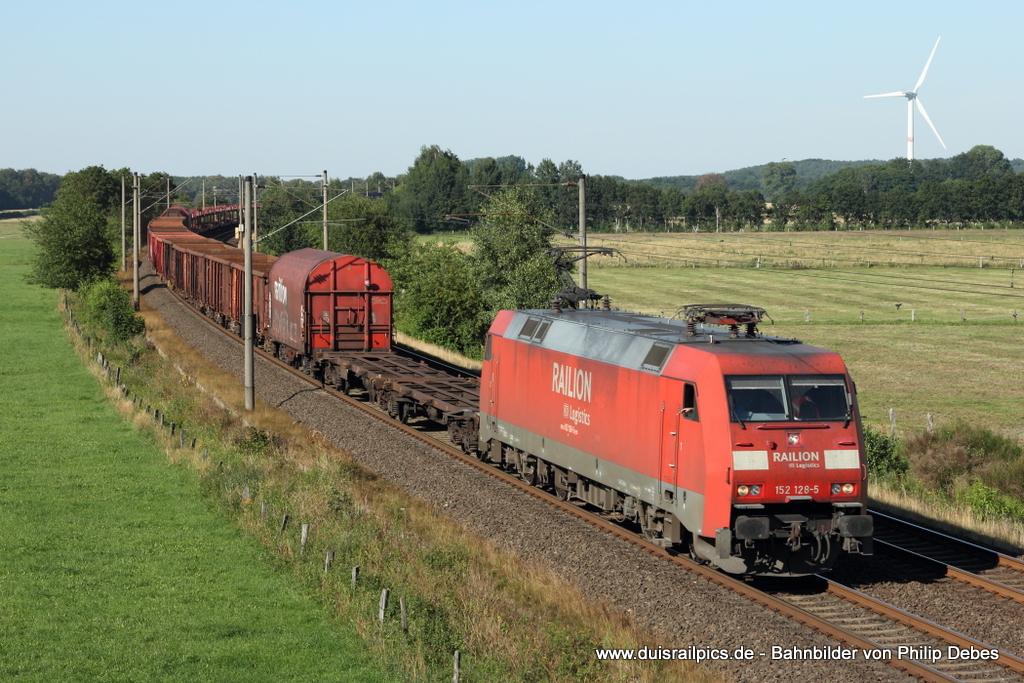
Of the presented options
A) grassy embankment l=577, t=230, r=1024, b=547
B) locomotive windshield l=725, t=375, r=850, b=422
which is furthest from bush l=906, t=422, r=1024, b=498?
locomotive windshield l=725, t=375, r=850, b=422

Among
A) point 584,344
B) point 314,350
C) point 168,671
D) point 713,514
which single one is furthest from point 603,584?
point 314,350

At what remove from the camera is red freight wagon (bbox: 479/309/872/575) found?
1584 centimetres

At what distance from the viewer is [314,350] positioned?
124 ft

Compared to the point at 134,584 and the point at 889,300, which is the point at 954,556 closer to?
the point at 134,584

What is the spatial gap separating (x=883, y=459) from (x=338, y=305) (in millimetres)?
19229

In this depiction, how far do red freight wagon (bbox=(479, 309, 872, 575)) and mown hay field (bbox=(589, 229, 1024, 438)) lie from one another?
859 inches

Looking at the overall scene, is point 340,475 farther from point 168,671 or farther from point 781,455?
point 781,455

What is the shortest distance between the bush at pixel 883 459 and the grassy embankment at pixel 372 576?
41.2 feet

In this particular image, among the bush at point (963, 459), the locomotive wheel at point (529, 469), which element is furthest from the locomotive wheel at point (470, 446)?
the bush at point (963, 459)

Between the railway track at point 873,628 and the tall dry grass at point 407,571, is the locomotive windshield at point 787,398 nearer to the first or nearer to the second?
the railway track at point 873,628

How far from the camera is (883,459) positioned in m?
27.8

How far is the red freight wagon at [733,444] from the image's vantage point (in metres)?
15.8

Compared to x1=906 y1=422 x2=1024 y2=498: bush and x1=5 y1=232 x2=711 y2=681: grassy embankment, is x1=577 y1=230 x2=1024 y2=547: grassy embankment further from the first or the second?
x1=5 y1=232 x2=711 y2=681: grassy embankment

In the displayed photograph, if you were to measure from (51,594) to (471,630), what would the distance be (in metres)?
8.17
